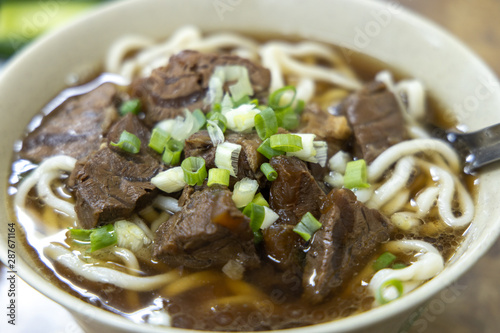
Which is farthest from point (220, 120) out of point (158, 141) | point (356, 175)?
point (356, 175)

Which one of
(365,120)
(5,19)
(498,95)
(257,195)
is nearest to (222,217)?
(257,195)

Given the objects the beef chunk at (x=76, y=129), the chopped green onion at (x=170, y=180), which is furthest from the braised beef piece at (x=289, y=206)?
the beef chunk at (x=76, y=129)

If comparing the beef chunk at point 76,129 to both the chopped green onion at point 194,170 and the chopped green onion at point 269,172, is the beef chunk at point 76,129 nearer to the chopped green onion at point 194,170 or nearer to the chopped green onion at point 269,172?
the chopped green onion at point 194,170

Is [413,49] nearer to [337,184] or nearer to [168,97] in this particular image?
[337,184]

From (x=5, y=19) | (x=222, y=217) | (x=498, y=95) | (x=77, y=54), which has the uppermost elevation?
(x=5, y=19)

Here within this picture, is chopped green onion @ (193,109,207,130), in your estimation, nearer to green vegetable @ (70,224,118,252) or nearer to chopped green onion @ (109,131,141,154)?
chopped green onion @ (109,131,141,154)

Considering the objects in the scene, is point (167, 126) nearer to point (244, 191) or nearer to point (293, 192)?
point (244, 191)

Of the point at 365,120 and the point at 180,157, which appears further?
the point at 365,120
